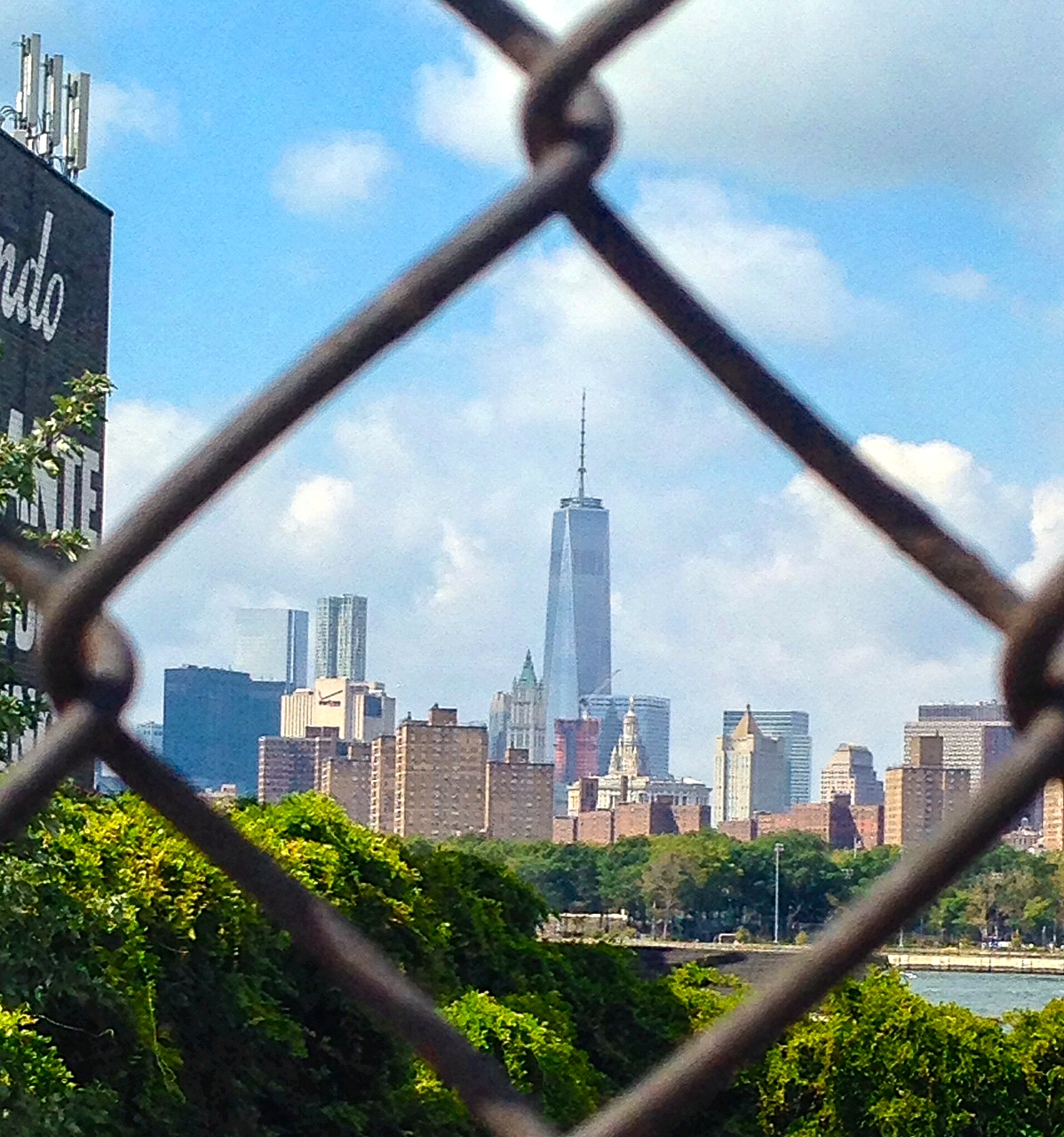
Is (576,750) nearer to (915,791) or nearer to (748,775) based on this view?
(748,775)

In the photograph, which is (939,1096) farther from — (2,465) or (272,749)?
(272,749)

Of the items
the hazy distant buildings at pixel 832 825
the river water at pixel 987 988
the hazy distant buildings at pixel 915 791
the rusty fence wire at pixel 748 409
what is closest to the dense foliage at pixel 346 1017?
the rusty fence wire at pixel 748 409

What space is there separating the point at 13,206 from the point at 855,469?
2294 centimetres

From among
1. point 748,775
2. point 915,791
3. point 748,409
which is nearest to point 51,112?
point 748,409

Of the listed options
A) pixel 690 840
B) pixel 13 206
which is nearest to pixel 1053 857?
pixel 690 840

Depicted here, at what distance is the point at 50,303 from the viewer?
23922 mm

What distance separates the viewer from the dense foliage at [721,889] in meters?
69.3

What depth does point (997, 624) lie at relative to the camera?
831mm

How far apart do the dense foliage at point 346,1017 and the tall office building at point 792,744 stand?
120411 mm

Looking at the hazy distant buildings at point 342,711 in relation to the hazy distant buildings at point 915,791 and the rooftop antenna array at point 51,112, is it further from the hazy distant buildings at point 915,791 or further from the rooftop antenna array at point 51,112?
the rooftop antenna array at point 51,112

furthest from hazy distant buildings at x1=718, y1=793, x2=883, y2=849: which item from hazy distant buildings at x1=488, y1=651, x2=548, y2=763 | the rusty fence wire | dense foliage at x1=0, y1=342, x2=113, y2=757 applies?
the rusty fence wire

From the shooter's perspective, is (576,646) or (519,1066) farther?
(576,646)

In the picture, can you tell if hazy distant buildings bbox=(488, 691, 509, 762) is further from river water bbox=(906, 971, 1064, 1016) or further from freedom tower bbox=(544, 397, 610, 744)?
river water bbox=(906, 971, 1064, 1016)

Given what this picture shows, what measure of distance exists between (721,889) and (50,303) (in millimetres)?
53401
